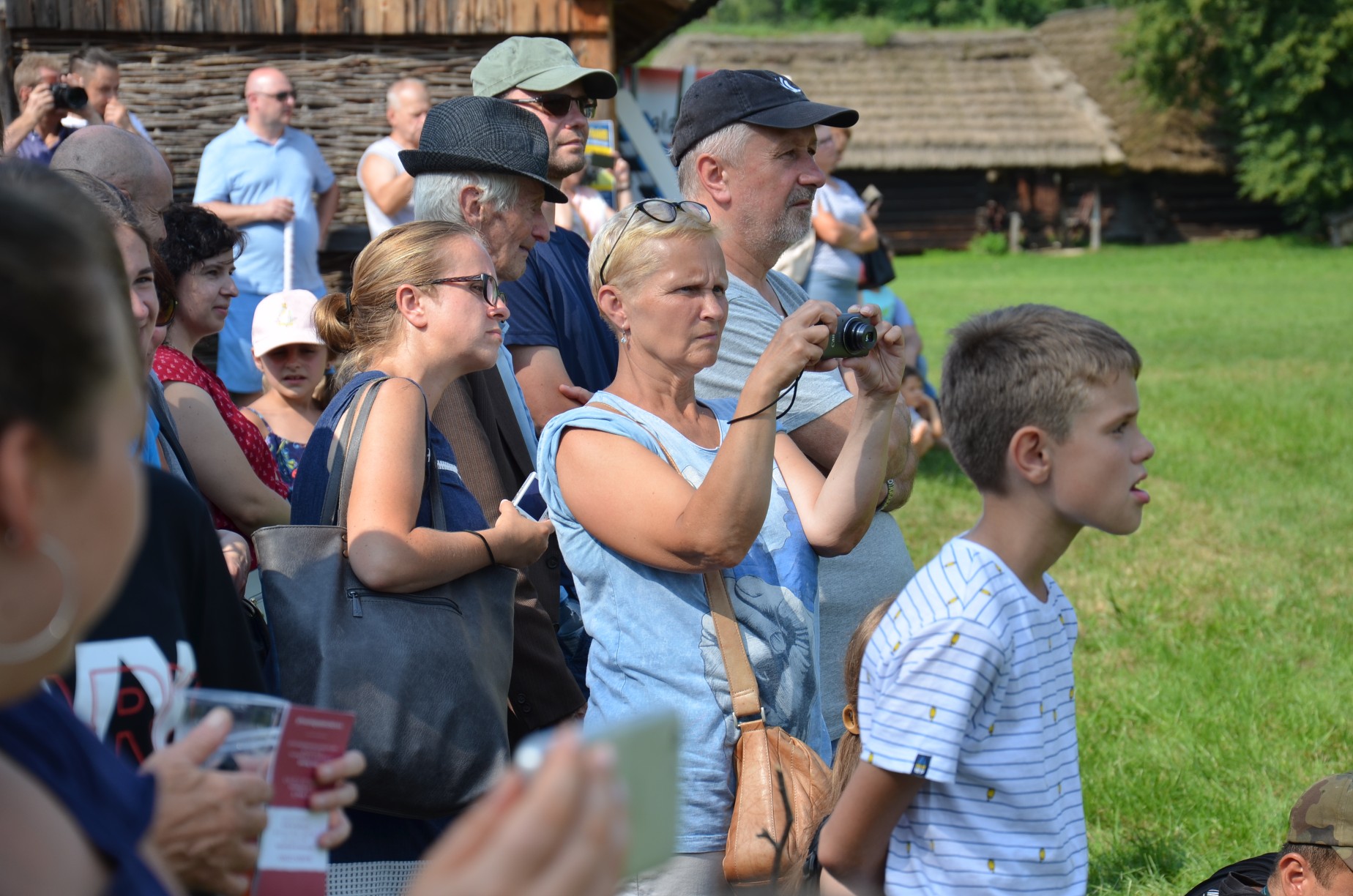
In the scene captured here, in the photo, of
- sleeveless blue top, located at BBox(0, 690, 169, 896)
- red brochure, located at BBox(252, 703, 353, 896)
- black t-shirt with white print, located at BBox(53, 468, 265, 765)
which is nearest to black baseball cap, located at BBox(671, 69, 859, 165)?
black t-shirt with white print, located at BBox(53, 468, 265, 765)

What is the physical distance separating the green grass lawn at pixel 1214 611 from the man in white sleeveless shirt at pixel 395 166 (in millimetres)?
3410

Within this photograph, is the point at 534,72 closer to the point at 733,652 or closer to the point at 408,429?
the point at 408,429

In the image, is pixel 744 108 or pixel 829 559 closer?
pixel 829 559

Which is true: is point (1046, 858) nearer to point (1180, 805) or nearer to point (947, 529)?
point (1180, 805)

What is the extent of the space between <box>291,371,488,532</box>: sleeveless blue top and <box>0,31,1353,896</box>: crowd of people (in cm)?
1

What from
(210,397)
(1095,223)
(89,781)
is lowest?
(1095,223)

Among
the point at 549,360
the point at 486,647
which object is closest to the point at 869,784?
the point at 486,647

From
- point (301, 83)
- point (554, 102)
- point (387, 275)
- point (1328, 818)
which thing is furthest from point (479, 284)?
point (301, 83)

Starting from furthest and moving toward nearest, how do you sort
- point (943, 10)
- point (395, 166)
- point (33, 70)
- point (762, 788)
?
point (943, 10)
point (395, 166)
point (33, 70)
point (762, 788)

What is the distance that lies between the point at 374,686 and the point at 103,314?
4.88 ft

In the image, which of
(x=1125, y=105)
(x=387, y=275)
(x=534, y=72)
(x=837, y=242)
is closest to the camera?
(x=387, y=275)

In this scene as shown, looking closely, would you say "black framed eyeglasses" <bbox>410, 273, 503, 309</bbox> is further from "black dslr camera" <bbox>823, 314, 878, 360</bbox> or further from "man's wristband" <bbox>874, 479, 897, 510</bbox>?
"man's wristband" <bbox>874, 479, 897, 510</bbox>

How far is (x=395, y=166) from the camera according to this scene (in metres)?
6.71

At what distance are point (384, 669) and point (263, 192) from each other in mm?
5090
